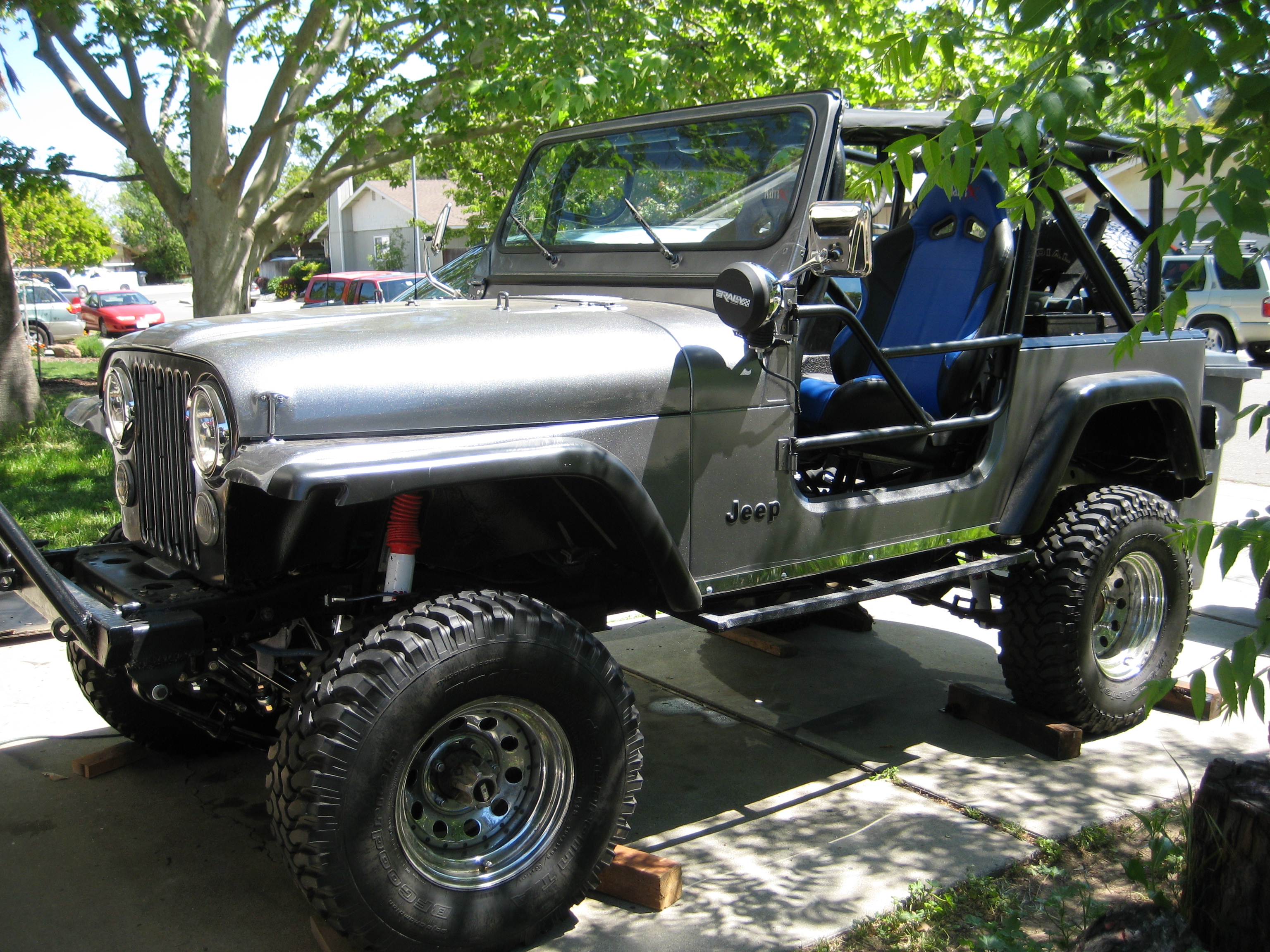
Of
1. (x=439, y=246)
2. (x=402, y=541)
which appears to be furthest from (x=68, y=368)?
(x=402, y=541)

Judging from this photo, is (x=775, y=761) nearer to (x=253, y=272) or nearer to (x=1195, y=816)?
(x=1195, y=816)

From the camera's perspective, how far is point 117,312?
27.6m

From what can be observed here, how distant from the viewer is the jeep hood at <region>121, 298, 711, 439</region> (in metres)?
2.42

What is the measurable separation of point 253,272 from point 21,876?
10.7m

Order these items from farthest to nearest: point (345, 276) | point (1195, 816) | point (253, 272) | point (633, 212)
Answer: point (345, 276) → point (253, 272) → point (633, 212) → point (1195, 816)

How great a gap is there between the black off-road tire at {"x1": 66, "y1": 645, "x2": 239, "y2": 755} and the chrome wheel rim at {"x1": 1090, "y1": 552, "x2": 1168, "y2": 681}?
317 cm

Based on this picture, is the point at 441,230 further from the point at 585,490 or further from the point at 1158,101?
the point at 1158,101

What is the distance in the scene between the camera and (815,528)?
323 cm

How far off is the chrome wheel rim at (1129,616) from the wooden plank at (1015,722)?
337mm

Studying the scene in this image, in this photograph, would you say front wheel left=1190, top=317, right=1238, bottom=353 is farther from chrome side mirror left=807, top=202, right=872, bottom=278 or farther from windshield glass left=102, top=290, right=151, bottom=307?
windshield glass left=102, top=290, right=151, bottom=307

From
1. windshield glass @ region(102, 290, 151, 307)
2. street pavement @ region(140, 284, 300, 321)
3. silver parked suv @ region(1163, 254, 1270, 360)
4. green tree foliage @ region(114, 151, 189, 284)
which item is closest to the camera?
silver parked suv @ region(1163, 254, 1270, 360)

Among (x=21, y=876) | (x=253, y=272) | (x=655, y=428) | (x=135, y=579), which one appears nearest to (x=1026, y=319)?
(x=655, y=428)

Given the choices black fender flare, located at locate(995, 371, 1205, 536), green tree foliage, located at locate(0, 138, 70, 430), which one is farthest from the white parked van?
black fender flare, located at locate(995, 371, 1205, 536)

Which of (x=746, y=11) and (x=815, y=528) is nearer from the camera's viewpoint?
(x=815, y=528)
